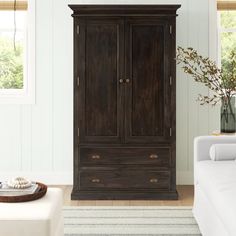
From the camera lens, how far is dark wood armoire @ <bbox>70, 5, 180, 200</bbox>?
4855 mm

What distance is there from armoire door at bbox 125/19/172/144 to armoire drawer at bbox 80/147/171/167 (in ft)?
0.61

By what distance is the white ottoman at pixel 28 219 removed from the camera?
8.57 ft

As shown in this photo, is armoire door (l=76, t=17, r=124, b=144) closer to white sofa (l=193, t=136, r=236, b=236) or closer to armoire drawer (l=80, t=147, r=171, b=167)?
armoire drawer (l=80, t=147, r=171, b=167)

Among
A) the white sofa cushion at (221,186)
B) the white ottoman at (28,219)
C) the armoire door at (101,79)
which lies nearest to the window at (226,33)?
the armoire door at (101,79)

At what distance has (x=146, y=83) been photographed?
4883mm

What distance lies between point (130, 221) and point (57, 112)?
182 centimetres

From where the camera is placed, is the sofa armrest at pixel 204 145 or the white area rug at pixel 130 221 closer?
the white area rug at pixel 130 221

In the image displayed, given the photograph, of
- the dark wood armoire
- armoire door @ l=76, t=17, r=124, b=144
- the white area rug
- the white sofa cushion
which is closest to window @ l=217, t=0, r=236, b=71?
the dark wood armoire

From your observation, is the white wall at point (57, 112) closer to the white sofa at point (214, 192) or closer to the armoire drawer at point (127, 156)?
the armoire drawer at point (127, 156)

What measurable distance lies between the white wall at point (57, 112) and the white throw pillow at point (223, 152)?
5.27ft

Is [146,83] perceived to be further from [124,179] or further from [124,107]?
[124,179]

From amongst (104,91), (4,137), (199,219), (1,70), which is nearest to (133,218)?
(199,219)

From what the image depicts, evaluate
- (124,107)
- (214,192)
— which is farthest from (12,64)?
(214,192)

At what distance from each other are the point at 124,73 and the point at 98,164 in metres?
0.87
